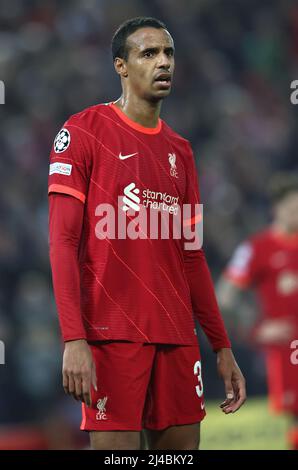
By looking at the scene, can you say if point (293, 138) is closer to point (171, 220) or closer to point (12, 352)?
point (12, 352)

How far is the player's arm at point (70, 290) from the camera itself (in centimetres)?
290

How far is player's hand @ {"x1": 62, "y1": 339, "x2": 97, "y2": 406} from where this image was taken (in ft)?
9.49

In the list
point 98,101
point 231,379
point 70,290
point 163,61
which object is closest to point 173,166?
point 163,61

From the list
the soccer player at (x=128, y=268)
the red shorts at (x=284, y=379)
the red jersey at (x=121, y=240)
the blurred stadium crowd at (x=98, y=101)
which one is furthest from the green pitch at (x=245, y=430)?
the red jersey at (x=121, y=240)

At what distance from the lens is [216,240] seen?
862cm

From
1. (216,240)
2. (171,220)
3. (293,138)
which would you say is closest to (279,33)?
(293,138)

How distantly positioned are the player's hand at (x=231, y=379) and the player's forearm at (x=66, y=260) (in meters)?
0.64

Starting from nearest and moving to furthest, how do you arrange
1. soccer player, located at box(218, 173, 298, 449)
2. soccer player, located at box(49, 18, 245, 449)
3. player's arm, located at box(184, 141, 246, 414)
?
1. soccer player, located at box(49, 18, 245, 449)
2. player's arm, located at box(184, 141, 246, 414)
3. soccer player, located at box(218, 173, 298, 449)

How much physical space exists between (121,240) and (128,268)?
0.29 feet

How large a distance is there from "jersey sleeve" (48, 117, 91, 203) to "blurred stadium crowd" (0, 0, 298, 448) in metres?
4.22

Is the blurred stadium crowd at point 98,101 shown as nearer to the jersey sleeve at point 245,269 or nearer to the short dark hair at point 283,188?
the jersey sleeve at point 245,269

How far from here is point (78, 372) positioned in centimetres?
289

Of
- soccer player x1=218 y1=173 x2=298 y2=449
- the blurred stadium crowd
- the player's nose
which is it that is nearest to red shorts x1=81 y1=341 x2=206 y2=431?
the player's nose

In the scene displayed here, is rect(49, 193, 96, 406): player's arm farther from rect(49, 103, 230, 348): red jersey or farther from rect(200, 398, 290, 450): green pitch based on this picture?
rect(200, 398, 290, 450): green pitch
